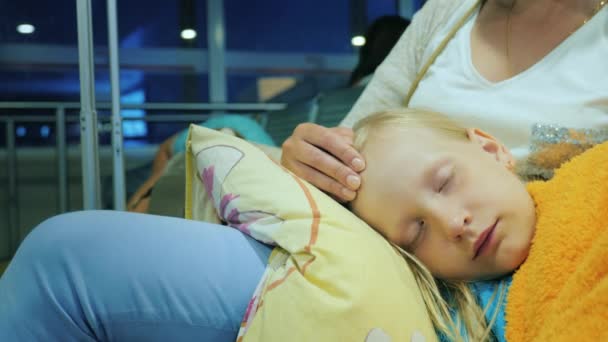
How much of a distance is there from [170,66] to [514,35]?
10.3ft

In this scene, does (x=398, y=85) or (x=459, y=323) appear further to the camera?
(x=398, y=85)

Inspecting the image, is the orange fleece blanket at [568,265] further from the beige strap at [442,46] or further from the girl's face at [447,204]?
the beige strap at [442,46]

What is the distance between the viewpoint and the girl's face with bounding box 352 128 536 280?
0.64 metres

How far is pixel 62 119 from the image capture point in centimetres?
291

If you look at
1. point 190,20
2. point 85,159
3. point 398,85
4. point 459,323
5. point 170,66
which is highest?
point 190,20

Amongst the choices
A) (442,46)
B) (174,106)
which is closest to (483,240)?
(442,46)

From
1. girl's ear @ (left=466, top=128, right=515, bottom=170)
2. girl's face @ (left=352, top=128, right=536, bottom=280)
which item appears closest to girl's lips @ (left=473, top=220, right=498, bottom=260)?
girl's face @ (left=352, top=128, right=536, bottom=280)

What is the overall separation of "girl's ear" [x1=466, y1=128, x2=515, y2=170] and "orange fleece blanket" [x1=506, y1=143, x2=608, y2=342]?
3.8 inches

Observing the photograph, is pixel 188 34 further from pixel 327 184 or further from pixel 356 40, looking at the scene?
pixel 327 184

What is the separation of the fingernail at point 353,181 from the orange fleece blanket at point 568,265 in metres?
0.21

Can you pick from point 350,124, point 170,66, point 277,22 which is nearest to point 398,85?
point 350,124

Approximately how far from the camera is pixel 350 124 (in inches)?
42.0

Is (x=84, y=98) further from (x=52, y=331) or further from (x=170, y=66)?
(x=170, y=66)

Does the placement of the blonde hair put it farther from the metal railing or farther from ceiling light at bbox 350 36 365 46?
ceiling light at bbox 350 36 365 46
